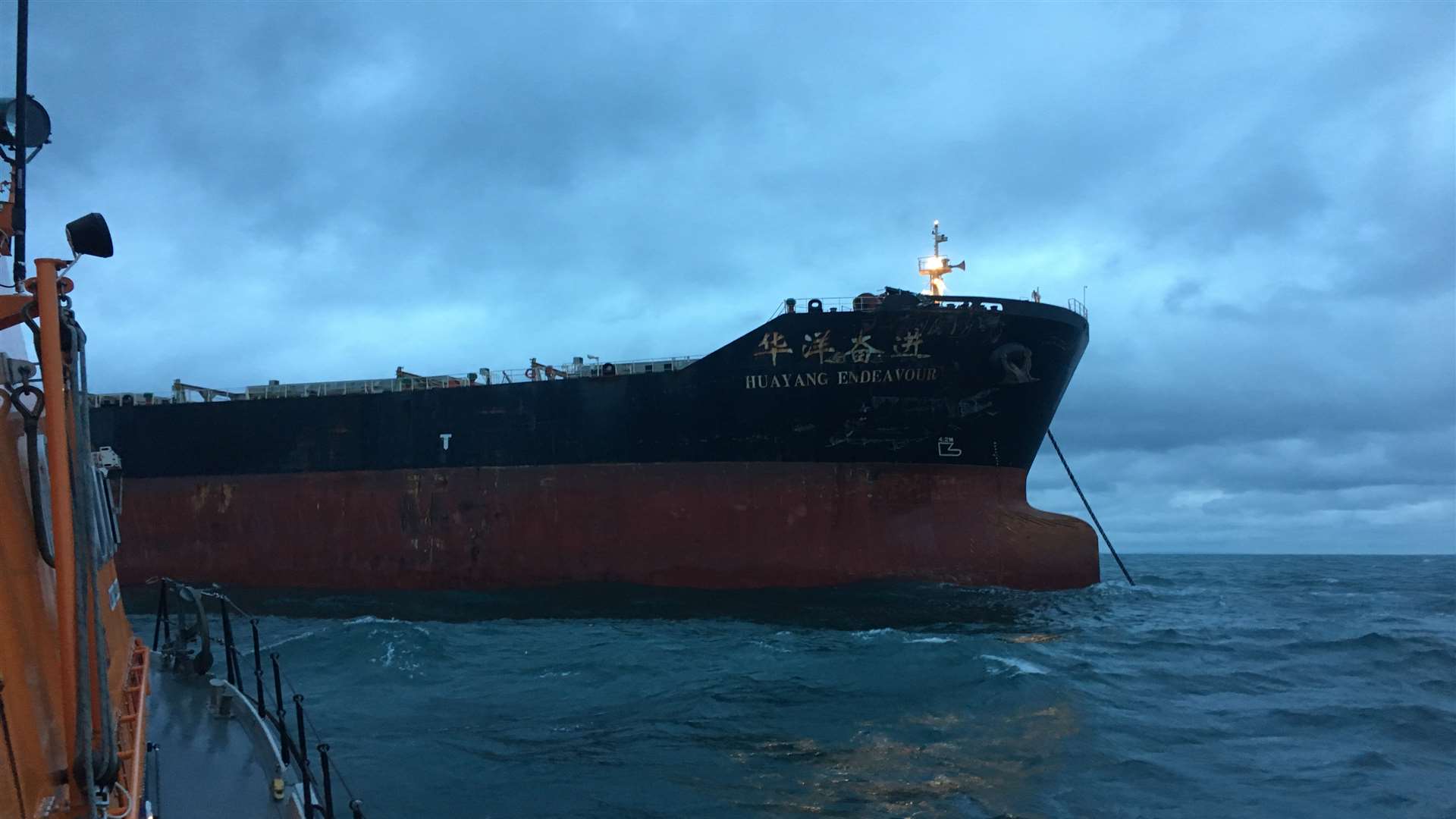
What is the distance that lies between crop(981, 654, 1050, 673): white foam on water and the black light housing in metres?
10.5

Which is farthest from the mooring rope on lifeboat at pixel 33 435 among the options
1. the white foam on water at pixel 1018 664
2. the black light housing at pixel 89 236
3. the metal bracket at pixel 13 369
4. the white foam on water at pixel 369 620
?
the white foam on water at pixel 369 620

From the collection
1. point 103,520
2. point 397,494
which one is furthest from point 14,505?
point 397,494

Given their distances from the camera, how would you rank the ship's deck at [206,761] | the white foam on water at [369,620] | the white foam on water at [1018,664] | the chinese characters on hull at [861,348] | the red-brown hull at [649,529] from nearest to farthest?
the ship's deck at [206,761]
the white foam on water at [1018,664]
the white foam on water at [369,620]
the red-brown hull at [649,529]
the chinese characters on hull at [861,348]

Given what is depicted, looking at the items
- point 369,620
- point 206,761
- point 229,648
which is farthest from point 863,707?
point 369,620

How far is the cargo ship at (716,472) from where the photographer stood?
1662 centimetres

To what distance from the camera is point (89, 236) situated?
149 inches

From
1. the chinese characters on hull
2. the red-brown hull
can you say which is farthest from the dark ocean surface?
the chinese characters on hull

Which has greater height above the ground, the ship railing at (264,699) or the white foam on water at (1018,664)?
the ship railing at (264,699)

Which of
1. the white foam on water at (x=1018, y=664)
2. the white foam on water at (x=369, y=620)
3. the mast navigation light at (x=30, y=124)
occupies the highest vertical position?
the mast navigation light at (x=30, y=124)

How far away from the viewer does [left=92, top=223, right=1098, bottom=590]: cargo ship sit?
1662 cm

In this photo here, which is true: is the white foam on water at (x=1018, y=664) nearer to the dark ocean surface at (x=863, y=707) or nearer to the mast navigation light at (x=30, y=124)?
the dark ocean surface at (x=863, y=707)

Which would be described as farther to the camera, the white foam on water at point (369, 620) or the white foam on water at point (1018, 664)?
the white foam on water at point (369, 620)

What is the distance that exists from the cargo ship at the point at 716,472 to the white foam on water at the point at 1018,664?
463cm

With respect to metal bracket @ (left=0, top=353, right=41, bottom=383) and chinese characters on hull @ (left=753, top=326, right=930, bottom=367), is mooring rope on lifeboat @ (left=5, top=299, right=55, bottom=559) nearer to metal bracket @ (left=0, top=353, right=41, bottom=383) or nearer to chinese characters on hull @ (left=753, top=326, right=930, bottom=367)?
metal bracket @ (left=0, top=353, right=41, bottom=383)
